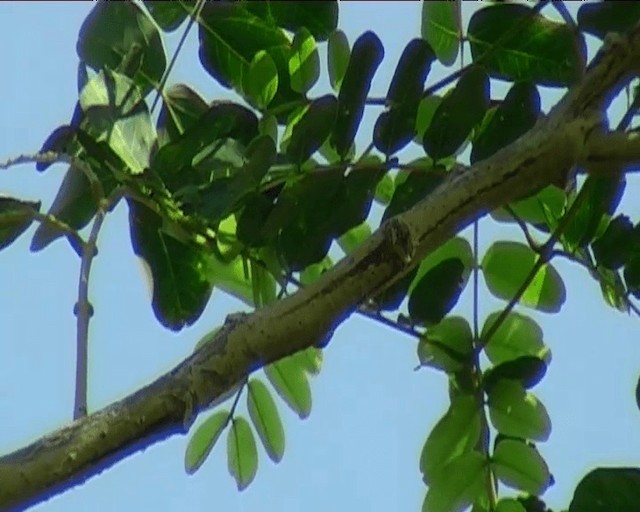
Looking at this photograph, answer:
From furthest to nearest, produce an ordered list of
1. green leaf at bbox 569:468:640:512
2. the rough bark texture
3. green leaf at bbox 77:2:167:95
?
green leaf at bbox 77:2:167:95 → green leaf at bbox 569:468:640:512 → the rough bark texture

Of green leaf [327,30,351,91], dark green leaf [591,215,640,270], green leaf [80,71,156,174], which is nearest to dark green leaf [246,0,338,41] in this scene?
green leaf [327,30,351,91]

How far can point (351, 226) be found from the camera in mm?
771

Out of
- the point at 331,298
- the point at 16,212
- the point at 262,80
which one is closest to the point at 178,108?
the point at 262,80

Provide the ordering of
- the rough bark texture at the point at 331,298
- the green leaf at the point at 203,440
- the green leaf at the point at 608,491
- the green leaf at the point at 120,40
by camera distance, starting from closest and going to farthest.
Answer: the rough bark texture at the point at 331,298 < the green leaf at the point at 608,491 < the green leaf at the point at 120,40 < the green leaf at the point at 203,440

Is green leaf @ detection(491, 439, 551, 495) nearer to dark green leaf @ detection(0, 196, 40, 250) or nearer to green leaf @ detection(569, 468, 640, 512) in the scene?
green leaf @ detection(569, 468, 640, 512)

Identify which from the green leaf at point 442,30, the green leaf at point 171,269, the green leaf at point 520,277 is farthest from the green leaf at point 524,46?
the green leaf at point 171,269

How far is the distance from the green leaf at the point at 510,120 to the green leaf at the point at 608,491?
0.77 ft

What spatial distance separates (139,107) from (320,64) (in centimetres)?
14

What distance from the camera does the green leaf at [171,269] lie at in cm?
78

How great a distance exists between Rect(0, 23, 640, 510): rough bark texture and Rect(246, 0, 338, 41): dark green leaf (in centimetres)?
22

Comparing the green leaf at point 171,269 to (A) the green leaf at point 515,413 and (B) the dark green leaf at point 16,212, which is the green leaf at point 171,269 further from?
(A) the green leaf at point 515,413

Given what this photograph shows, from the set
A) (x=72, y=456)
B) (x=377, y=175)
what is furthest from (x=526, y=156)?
(x=72, y=456)

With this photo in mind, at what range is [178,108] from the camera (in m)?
0.82

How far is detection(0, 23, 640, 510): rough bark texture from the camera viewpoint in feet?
1.70
